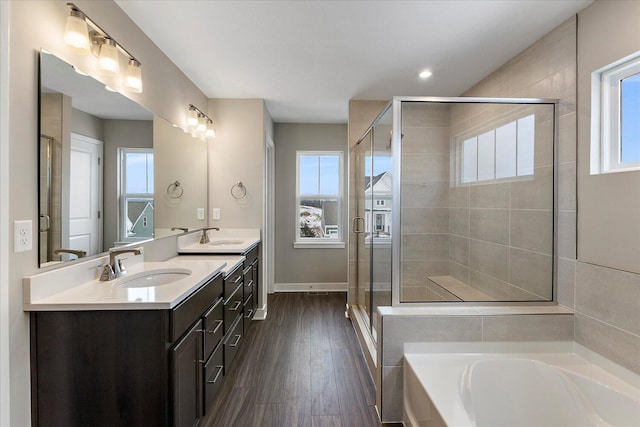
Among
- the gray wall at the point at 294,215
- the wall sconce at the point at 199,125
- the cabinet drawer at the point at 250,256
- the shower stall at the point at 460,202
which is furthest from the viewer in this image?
the gray wall at the point at 294,215

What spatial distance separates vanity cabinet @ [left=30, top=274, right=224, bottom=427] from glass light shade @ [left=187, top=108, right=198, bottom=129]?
2077 mm

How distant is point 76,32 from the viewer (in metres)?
1.48

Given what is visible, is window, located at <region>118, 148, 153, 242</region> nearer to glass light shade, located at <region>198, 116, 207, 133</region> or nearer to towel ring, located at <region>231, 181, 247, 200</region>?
glass light shade, located at <region>198, 116, 207, 133</region>

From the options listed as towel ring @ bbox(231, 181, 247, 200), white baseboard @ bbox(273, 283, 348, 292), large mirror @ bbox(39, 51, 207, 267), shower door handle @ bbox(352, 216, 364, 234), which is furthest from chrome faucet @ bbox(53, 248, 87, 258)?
white baseboard @ bbox(273, 283, 348, 292)

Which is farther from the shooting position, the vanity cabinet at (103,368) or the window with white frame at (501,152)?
the window with white frame at (501,152)

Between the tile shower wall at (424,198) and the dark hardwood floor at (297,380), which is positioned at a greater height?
the tile shower wall at (424,198)

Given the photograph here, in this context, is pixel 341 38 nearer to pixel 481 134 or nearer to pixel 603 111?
pixel 481 134

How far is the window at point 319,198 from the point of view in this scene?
4641 mm

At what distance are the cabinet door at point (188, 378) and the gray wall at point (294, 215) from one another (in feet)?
9.47

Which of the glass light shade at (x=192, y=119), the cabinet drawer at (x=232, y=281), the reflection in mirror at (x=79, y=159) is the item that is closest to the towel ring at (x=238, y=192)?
the glass light shade at (x=192, y=119)

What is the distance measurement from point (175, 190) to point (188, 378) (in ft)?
5.37

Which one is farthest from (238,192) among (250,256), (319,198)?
(319,198)

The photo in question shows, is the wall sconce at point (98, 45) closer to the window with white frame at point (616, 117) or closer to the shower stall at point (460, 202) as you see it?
the shower stall at point (460, 202)

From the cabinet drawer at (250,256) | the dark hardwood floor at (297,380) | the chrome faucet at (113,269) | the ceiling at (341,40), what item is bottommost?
the dark hardwood floor at (297,380)
